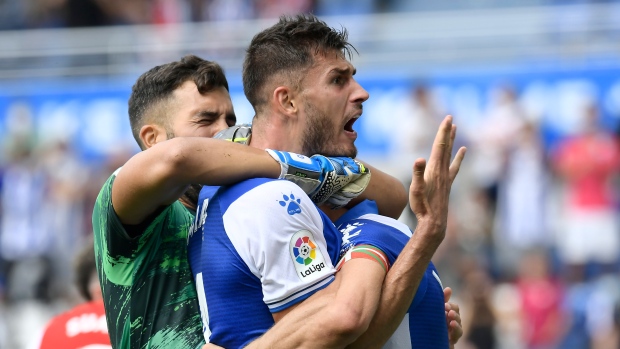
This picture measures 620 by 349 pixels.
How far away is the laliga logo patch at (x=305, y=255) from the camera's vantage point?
11.8 ft

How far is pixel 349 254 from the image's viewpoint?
370 centimetres

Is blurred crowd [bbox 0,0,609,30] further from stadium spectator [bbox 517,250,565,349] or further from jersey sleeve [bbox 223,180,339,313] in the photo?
jersey sleeve [bbox 223,180,339,313]

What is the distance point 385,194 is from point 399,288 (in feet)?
2.64

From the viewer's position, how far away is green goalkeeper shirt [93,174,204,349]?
13.1 feet

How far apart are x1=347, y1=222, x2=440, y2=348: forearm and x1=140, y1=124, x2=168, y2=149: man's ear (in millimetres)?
1394

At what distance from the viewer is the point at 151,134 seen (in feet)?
15.1

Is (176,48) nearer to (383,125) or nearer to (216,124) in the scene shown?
(383,125)

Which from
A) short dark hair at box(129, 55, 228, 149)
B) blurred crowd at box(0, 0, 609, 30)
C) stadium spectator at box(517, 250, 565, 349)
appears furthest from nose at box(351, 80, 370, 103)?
blurred crowd at box(0, 0, 609, 30)

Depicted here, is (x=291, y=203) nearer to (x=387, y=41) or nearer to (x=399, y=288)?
(x=399, y=288)

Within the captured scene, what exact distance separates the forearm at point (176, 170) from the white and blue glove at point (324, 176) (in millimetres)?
48

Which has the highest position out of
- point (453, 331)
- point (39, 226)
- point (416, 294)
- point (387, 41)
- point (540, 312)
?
point (416, 294)

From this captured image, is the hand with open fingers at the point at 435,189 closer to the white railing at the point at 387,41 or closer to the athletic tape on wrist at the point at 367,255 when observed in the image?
the athletic tape on wrist at the point at 367,255

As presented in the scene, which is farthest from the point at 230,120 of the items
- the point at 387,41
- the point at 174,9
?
the point at 174,9

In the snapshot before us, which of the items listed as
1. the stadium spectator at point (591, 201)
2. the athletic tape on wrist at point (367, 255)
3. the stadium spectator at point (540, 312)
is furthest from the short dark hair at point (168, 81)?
the stadium spectator at point (591, 201)
